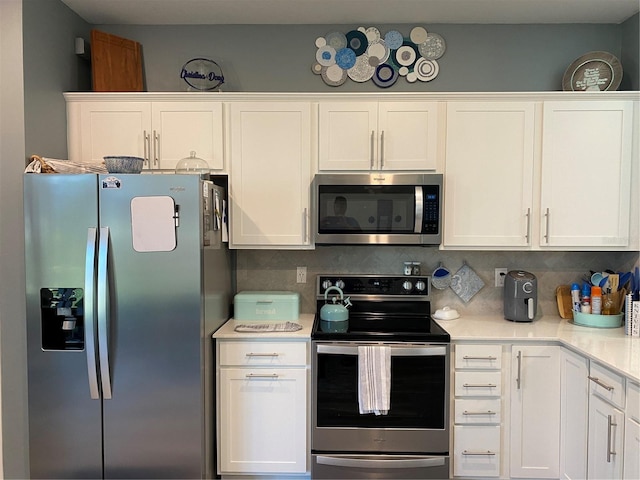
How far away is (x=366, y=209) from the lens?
8.59 ft

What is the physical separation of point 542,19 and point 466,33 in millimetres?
471

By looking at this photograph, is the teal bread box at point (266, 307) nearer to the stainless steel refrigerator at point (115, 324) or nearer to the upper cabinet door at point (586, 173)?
the stainless steel refrigerator at point (115, 324)

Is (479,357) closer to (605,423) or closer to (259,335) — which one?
(605,423)

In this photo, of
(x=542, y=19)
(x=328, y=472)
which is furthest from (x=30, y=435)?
(x=542, y=19)

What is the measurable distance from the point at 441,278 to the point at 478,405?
85cm

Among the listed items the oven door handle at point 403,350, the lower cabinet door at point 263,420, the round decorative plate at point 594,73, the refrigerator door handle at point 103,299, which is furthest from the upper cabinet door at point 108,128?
the round decorative plate at point 594,73

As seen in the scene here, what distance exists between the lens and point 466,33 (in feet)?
9.55

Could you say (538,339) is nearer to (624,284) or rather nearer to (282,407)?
(624,284)

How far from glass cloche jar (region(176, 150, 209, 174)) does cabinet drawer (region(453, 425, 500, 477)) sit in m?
2.05

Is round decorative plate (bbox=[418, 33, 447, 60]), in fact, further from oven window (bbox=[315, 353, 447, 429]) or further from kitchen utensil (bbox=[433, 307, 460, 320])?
oven window (bbox=[315, 353, 447, 429])

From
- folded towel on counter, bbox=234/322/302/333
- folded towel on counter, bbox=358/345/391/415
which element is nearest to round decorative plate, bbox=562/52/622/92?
folded towel on counter, bbox=358/345/391/415

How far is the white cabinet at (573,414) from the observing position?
2207 millimetres

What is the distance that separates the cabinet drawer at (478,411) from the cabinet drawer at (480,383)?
38 millimetres

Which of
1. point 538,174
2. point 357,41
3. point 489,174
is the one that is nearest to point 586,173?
point 538,174
